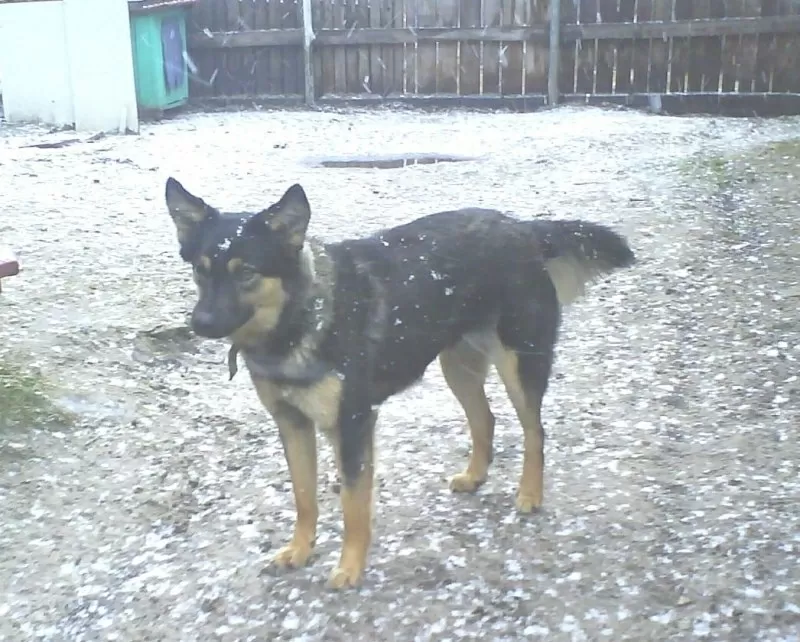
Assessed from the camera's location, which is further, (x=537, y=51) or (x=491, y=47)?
(x=491, y=47)

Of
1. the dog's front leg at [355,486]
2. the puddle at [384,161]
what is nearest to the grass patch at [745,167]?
the puddle at [384,161]

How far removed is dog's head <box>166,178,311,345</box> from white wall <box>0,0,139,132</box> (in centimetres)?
940

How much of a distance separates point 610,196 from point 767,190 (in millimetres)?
1319

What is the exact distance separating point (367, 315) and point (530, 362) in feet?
2.32

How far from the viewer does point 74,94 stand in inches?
462

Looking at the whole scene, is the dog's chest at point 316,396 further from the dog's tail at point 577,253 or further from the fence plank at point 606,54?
the fence plank at point 606,54

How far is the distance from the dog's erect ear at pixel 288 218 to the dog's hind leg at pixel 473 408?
101 cm

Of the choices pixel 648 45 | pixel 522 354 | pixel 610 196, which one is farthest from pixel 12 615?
pixel 648 45

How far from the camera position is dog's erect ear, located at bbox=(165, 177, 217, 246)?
299 centimetres

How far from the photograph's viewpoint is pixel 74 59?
11680mm

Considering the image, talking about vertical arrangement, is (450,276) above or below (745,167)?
above

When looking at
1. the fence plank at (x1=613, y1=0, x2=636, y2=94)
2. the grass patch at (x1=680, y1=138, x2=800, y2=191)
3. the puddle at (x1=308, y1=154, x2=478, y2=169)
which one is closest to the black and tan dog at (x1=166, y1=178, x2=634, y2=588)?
the grass patch at (x1=680, y1=138, x2=800, y2=191)

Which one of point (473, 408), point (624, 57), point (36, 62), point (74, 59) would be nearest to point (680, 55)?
point (624, 57)

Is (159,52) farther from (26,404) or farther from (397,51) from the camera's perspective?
(26,404)
